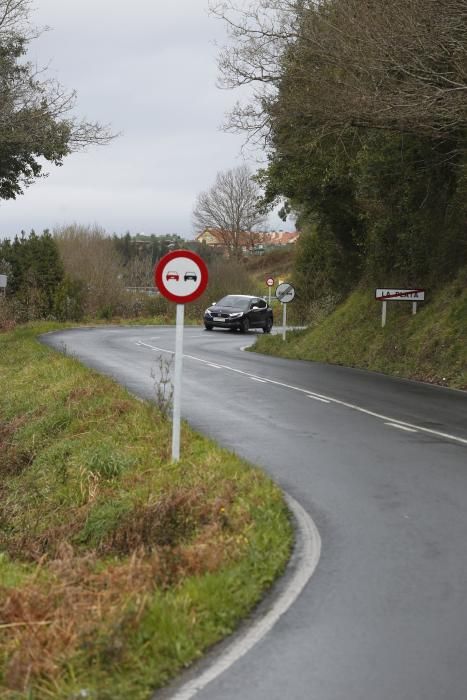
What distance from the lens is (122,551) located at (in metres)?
7.47

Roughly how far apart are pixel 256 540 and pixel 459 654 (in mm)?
2281

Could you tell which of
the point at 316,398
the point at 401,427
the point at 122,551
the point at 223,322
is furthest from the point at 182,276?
the point at 223,322

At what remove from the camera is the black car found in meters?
44.0

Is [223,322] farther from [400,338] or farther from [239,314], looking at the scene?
[400,338]

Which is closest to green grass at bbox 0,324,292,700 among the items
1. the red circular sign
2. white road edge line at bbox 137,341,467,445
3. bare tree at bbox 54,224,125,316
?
the red circular sign

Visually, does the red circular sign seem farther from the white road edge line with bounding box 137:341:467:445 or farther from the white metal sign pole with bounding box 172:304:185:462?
the white road edge line with bounding box 137:341:467:445

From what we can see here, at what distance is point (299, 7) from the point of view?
20.3 meters

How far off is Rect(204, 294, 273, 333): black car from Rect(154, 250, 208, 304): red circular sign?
33.9 m

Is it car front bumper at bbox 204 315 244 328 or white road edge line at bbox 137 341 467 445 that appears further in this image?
car front bumper at bbox 204 315 244 328

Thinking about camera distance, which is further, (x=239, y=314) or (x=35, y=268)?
(x=35, y=268)

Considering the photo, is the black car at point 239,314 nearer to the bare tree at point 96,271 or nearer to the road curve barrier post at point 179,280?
the bare tree at point 96,271

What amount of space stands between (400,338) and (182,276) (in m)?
14.8

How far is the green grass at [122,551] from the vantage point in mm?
4852

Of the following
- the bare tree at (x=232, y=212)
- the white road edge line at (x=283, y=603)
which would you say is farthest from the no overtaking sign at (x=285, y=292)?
the bare tree at (x=232, y=212)
